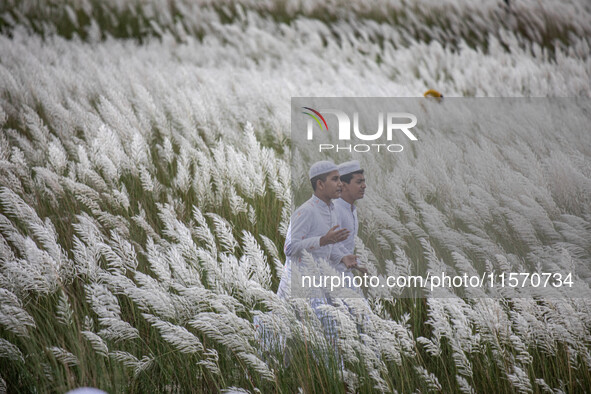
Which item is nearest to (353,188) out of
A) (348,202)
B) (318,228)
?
(348,202)

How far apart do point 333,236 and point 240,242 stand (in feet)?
3.06

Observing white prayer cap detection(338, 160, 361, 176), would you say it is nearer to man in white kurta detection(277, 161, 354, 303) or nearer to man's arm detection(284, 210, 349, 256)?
man in white kurta detection(277, 161, 354, 303)

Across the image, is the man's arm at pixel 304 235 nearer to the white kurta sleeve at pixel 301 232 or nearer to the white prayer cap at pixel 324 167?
the white kurta sleeve at pixel 301 232

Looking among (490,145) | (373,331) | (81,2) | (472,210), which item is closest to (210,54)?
(81,2)

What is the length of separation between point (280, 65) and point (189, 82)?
2.24m

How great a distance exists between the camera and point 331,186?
2039 millimetres

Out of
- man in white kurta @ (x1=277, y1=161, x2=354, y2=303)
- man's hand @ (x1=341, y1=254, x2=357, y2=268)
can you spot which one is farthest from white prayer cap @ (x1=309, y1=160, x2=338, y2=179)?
man's hand @ (x1=341, y1=254, x2=357, y2=268)

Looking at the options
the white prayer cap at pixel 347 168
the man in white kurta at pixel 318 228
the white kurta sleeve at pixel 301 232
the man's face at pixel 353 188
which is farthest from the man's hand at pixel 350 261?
the white prayer cap at pixel 347 168

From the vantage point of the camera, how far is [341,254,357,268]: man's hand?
76.9 inches

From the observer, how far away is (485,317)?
70.7 inches

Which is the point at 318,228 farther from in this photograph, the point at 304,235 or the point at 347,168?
the point at 347,168

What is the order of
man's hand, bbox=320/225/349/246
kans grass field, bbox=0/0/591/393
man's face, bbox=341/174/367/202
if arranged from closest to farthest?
kans grass field, bbox=0/0/591/393 < man's hand, bbox=320/225/349/246 < man's face, bbox=341/174/367/202

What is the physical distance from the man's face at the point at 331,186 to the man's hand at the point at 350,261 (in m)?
0.27

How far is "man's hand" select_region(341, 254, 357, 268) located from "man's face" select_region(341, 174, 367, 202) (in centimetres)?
26
